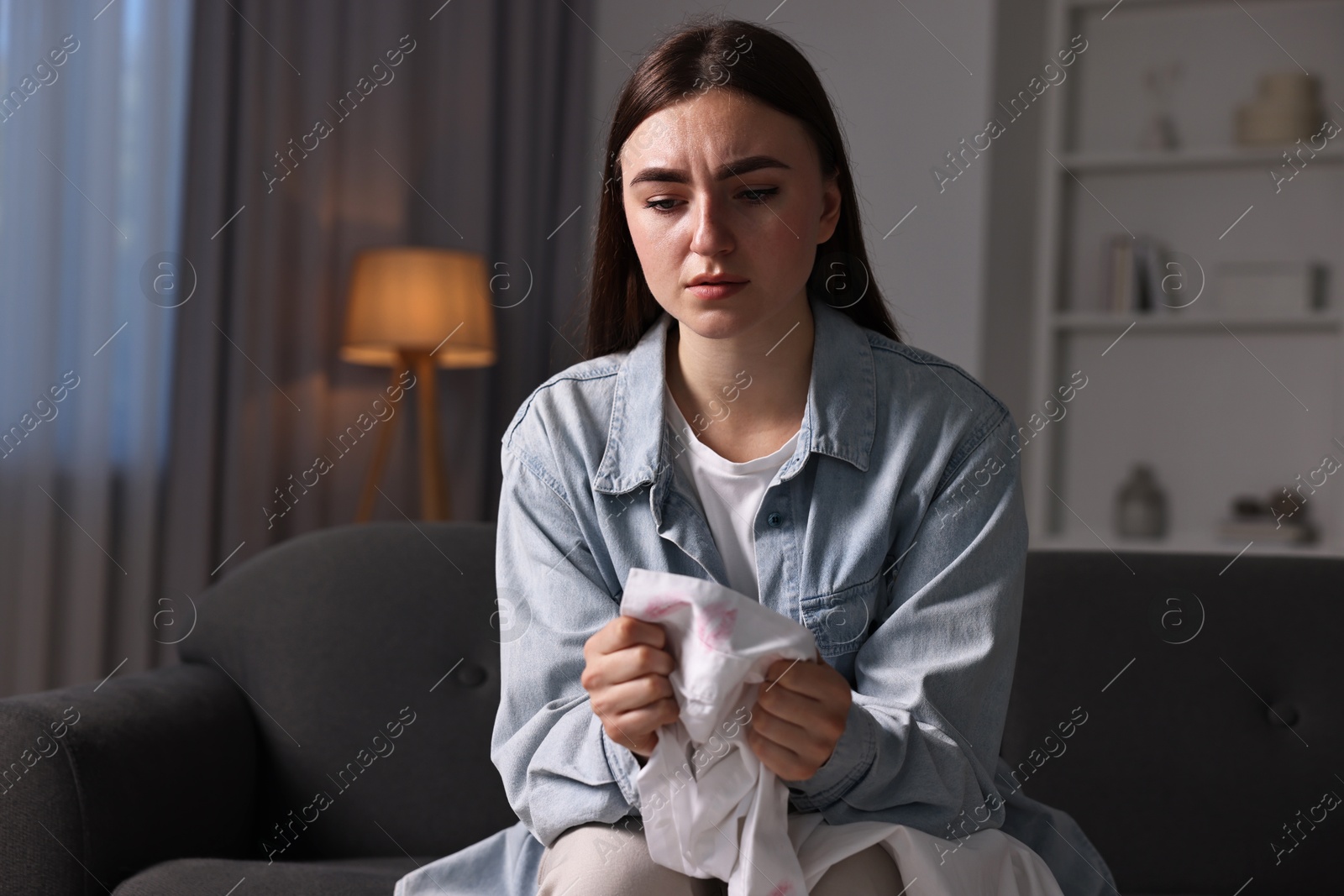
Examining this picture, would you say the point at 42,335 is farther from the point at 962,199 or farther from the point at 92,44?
the point at 962,199

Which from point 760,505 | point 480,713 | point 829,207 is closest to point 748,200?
point 829,207

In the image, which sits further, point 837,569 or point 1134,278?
point 1134,278

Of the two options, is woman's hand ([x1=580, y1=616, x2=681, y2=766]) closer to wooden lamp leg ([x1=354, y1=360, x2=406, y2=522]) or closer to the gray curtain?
the gray curtain

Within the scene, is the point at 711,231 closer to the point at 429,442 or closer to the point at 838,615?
the point at 838,615

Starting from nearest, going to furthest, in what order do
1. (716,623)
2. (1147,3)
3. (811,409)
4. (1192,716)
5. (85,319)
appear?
1. (716,623)
2. (811,409)
3. (1192,716)
4. (85,319)
5. (1147,3)

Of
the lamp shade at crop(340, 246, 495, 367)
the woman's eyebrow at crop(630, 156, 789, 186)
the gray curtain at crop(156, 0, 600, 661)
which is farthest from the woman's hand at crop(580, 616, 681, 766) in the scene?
the lamp shade at crop(340, 246, 495, 367)

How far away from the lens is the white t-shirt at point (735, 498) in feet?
3.69

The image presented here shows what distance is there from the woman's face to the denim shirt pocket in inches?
10.2

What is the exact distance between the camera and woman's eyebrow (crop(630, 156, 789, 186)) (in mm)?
1050

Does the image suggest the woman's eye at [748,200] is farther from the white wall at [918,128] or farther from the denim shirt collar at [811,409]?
the white wall at [918,128]

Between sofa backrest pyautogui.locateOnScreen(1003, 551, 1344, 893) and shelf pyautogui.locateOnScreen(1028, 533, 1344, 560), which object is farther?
shelf pyautogui.locateOnScreen(1028, 533, 1344, 560)

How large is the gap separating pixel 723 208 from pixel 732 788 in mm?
499

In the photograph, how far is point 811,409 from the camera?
3.64 feet

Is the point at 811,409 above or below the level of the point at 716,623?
above
